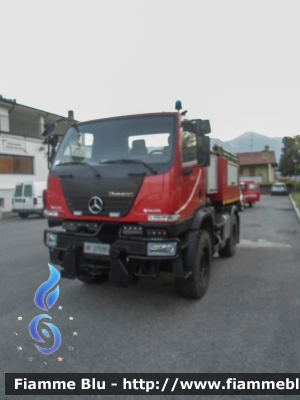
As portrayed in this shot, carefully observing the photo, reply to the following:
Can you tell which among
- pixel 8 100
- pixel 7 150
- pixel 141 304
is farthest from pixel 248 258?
pixel 8 100

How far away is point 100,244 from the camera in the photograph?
434 centimetres

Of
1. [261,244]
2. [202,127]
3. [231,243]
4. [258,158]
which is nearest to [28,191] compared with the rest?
[261,244]

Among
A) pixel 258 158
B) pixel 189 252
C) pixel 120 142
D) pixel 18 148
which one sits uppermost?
pixel 258 158

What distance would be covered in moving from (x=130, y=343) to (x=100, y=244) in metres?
1.24

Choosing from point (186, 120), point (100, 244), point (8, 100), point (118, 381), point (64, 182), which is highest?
point (8, 100)

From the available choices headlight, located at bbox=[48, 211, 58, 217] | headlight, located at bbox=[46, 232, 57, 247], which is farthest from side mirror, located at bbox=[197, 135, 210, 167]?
headlight, located at bbox=[46, 232, 57, 247]

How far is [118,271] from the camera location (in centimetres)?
414

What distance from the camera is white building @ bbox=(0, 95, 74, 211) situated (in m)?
21.9

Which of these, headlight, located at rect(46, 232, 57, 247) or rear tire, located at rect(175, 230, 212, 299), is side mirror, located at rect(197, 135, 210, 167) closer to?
rear tire, located at rect(175, 230, 212, 299)

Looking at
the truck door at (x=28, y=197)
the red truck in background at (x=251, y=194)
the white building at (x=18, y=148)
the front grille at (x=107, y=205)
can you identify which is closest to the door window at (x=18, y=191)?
the truck door at (x=28, y=197)

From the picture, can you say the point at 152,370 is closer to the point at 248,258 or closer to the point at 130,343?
the point at 130,343

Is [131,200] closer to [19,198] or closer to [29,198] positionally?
[29,198]

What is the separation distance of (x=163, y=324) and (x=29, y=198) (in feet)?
49.7

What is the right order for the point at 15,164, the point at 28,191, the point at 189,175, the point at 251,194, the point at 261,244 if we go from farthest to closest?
the point at 15,164
the point at 251,194
the point at 28,191
the point at 261,244
the point at 189,175
